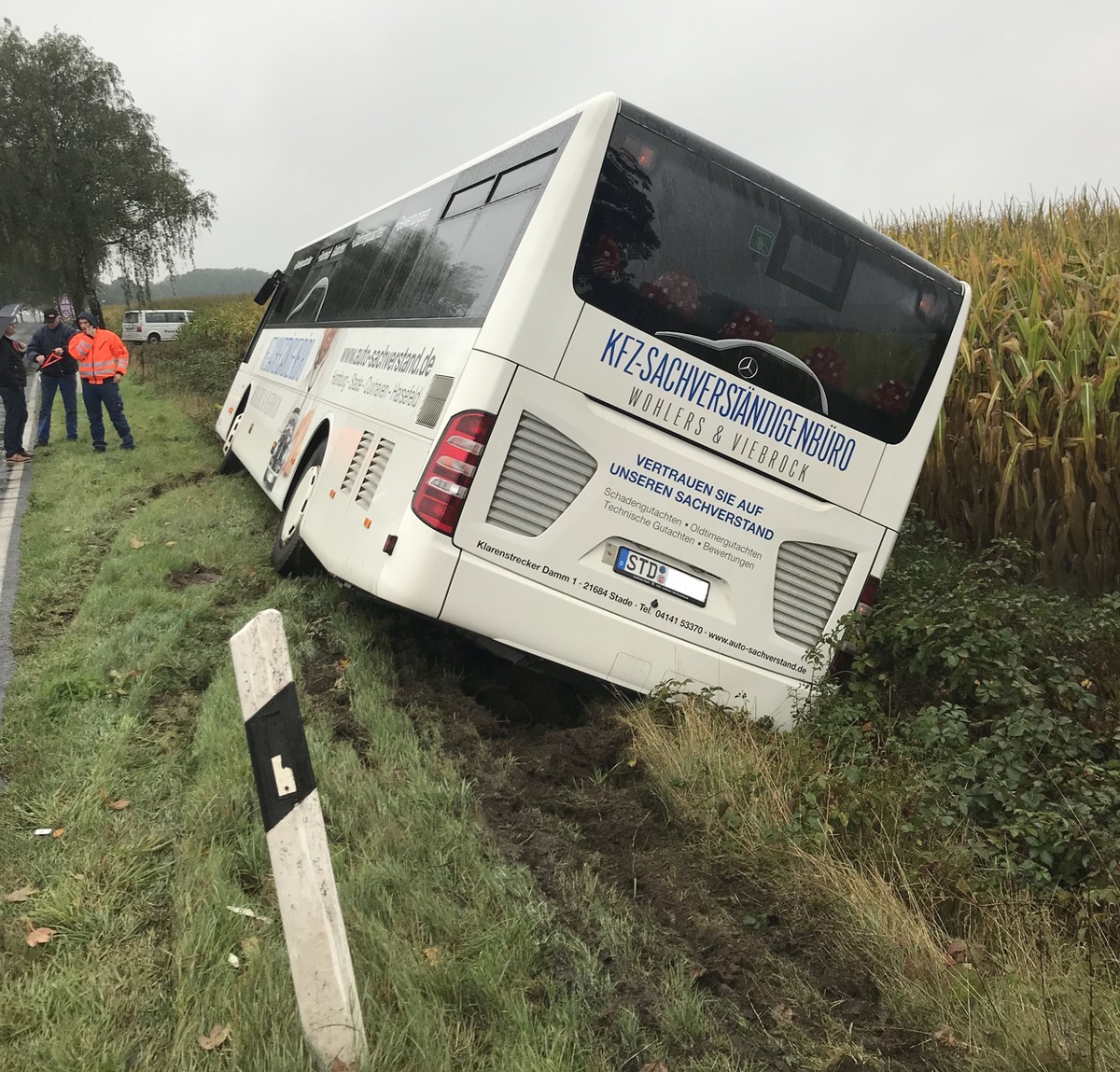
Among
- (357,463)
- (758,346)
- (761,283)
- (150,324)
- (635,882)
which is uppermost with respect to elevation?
Answer: (761,283)

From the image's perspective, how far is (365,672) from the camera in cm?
514

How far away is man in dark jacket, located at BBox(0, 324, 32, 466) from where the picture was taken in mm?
13156

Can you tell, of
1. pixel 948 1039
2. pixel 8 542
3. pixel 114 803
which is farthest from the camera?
pixel 8 542

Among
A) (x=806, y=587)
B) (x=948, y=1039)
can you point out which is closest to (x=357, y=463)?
(x=806, y=587)

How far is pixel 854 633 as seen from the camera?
16.7ft

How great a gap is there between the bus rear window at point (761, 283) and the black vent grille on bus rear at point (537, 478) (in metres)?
0.66

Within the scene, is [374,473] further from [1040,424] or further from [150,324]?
[150,324]

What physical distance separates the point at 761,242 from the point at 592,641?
82.4 inches

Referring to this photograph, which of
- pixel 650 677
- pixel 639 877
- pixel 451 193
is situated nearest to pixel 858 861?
pixel 639 877

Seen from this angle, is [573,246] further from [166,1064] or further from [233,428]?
[233,428]

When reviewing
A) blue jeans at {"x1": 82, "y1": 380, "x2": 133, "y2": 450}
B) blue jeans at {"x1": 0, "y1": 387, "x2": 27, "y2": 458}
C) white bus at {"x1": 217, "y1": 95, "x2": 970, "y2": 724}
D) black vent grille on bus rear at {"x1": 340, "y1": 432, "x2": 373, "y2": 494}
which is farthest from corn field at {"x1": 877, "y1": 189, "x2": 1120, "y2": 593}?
blue jeans at {"x1": 0, "y1": 387, "x2": 27, "y2": 458}

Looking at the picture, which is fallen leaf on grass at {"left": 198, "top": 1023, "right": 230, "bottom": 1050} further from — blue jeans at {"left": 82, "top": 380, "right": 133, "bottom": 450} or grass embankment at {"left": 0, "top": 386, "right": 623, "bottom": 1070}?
blue jeans at {"left": 82, "top": 380, "right": 133, "bottom": 450}

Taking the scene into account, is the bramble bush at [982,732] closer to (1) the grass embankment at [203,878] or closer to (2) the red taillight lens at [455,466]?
(1) the grass embankment at [203,878]

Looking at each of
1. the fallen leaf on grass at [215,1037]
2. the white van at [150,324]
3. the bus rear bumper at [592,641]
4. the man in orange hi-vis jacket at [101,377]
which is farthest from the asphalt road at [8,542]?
the white van at [150,324]
